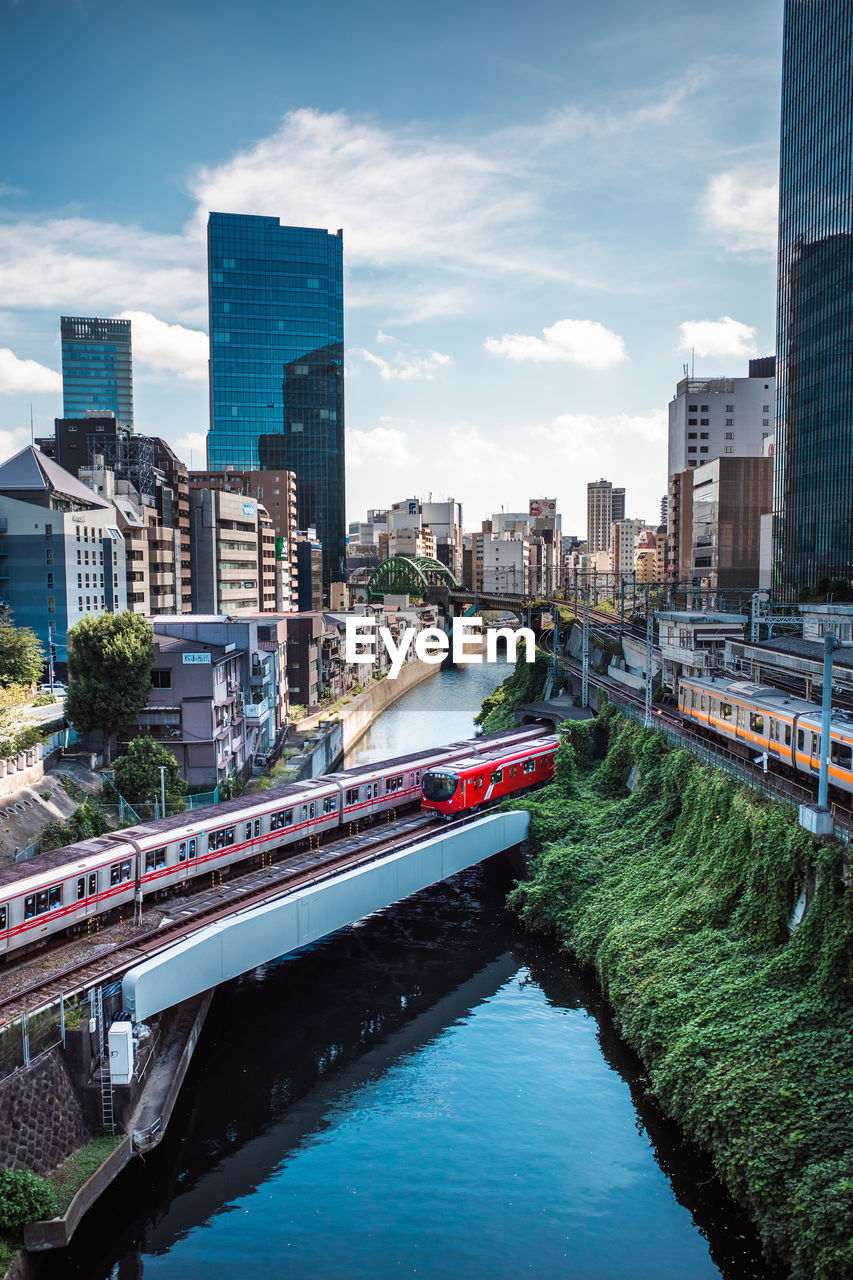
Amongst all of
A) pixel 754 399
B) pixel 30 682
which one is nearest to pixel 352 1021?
pixel 30 682

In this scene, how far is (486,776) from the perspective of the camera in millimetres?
31891

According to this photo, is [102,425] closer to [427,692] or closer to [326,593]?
[427,692]

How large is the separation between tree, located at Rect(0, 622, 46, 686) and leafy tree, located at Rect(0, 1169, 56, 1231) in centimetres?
2234

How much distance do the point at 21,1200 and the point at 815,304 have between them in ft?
187

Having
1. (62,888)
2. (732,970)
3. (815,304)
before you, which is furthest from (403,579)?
(732,970)

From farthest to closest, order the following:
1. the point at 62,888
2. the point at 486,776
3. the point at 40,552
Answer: the point at 40,552
the point at 486,776
the point at 62,888

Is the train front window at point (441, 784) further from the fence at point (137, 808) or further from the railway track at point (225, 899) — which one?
the fence at point (137, 808)

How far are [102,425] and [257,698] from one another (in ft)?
103

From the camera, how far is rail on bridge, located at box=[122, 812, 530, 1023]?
18406mm

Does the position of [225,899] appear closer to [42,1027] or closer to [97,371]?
[42,1027]

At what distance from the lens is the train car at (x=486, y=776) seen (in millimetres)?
30391

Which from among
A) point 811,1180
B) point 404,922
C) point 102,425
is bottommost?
point 404,922

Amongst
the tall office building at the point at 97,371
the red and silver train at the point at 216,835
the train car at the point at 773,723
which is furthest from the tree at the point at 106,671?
the tall office building at the point at 97,371

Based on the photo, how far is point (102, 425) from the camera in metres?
63.8
